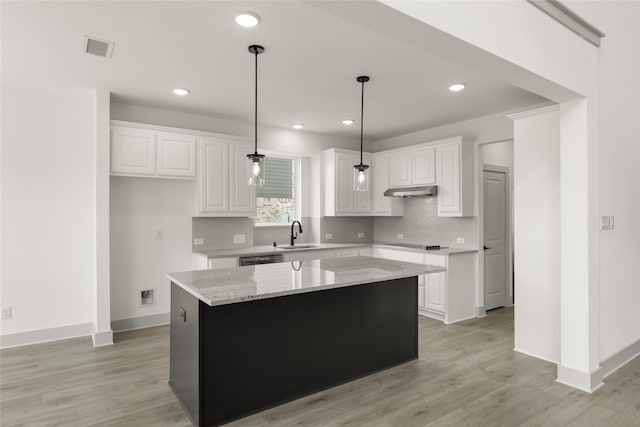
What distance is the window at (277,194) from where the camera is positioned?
5.78 metres

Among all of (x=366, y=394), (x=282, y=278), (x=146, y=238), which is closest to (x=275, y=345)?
(x=282, y=278)

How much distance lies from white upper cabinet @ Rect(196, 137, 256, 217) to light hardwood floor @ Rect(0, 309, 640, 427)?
1788 millimetres

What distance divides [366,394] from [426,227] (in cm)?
340

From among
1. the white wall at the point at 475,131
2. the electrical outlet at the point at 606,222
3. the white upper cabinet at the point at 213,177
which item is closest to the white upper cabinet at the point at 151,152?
the white upper cabinet at the point at 213,177

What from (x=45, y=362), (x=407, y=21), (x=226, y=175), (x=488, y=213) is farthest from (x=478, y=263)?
(x=45, y=362)

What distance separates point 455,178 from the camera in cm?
501

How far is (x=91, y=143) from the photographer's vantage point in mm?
4305

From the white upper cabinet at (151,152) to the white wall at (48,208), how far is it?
0.33m

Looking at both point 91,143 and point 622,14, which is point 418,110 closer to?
point 622,14

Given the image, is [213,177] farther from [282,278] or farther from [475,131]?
[475,131]

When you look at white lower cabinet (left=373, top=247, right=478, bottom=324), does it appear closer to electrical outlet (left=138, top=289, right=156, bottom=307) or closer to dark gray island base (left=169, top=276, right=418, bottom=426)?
dark gray island base (left=169, top=276, right=418, bottom=426)


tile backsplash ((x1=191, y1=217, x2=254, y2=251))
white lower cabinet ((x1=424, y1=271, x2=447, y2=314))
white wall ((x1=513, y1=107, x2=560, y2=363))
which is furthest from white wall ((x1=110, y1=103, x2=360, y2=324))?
white wall ((x1=513, y1=107, x2=560, y2=363))

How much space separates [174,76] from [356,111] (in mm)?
2214

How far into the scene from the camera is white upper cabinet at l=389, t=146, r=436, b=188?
534 cm
